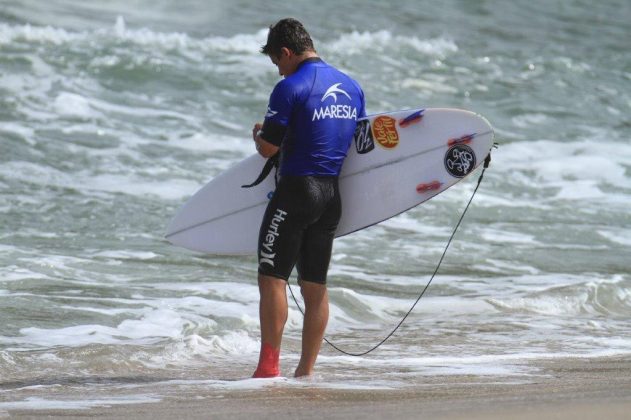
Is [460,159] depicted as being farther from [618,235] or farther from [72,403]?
[618,235]

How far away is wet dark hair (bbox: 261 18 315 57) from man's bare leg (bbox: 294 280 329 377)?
3.11 feet

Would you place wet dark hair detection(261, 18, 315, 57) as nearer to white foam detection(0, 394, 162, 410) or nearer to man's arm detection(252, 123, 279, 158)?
man's arm detection(252, 123, 279, 158)

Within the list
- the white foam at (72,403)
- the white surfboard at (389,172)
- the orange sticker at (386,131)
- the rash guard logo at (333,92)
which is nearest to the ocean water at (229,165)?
the white foam at (72,403)

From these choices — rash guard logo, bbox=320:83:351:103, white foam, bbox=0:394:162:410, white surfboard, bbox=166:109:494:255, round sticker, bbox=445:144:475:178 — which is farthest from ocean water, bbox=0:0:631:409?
rash guard logo, bbox=320:83:351:103

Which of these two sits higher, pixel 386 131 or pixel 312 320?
pixel 386 131

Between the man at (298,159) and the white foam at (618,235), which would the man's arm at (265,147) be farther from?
the white foam at (618,235)

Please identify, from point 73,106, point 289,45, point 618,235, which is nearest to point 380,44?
point 73,106

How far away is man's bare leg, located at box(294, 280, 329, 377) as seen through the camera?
472 centimetres

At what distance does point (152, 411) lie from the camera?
13.1 ft

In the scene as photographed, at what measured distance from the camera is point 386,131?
5.30 metres

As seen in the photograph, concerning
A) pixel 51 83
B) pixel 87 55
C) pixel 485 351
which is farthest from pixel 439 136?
pixel 87 55

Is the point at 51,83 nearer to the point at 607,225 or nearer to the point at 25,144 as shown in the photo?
the point at 25,144

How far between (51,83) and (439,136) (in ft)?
26.1

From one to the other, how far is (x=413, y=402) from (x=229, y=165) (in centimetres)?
675
